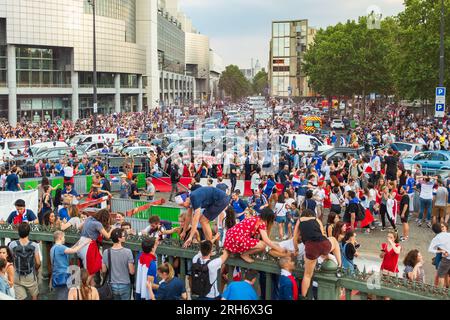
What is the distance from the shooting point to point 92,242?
684 cm

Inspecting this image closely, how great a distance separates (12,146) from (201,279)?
27690 mm

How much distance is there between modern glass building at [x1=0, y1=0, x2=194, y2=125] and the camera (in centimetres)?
6141

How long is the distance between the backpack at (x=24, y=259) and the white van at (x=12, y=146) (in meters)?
23.9

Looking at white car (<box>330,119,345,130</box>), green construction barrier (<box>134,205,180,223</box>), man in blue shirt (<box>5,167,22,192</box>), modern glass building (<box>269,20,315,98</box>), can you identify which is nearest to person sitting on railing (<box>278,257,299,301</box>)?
green construction barrier (<box>134,205,180,223</box>)

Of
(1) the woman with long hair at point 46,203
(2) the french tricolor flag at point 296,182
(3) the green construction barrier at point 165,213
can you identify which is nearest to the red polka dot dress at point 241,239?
(1) the woman with long hair at point 46,203

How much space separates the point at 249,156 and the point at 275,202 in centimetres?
879

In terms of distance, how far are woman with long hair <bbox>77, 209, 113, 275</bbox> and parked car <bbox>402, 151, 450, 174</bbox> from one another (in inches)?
743

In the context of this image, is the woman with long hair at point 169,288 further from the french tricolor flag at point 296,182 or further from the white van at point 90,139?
the white van at point 90,139

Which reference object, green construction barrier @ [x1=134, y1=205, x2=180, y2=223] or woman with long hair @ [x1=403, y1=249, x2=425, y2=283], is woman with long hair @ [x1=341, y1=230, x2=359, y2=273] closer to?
woman with long hair @ [x1=403, y1=249, x2=425, y2=283]

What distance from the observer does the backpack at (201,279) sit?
229 inches

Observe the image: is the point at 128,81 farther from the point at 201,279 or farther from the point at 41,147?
the point at 201,279

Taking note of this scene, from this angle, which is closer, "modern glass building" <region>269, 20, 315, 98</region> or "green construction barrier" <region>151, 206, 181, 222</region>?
"green construction barrier" <region>151, 206, 181, 222</region>

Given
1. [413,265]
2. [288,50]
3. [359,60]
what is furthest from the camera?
[288,50]

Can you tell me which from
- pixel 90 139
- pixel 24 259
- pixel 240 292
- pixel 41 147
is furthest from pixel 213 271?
pixel 90 139
